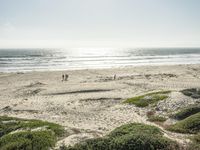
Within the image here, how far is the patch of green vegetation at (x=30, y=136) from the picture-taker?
10661 mm

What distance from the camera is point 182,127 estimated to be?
13.6m

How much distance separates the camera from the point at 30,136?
450 inches

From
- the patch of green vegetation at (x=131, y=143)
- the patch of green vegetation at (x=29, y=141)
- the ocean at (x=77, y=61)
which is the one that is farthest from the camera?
the ocean at (x=77, y=61)

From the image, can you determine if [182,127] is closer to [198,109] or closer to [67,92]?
[198,109]

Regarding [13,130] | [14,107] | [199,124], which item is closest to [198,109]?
[199,124]

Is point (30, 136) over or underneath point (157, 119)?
over

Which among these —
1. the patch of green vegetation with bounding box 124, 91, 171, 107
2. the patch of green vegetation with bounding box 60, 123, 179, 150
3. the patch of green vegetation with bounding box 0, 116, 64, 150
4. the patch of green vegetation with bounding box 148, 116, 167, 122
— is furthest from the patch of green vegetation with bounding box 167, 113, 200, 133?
the patch of green vegetation with bounding box 124, 91, 171, 107

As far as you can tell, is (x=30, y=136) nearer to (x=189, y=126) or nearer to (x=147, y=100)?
(x=189, y=126)

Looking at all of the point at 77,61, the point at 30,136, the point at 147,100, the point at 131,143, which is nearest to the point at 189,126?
the point at 131,143

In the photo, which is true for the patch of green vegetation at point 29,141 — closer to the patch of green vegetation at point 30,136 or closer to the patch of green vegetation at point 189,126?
the patch of green vegetation at point 30,136

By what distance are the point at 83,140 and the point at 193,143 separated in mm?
4823

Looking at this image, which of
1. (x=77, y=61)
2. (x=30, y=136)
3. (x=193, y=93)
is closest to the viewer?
(x=30, y=136)

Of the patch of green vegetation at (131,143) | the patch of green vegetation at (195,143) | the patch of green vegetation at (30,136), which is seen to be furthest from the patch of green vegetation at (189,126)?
the patch of green vegetation at (30,136)

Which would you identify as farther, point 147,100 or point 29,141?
point 147,100
